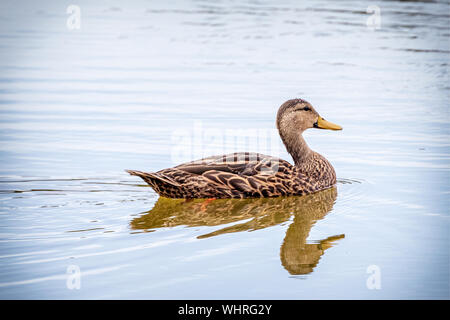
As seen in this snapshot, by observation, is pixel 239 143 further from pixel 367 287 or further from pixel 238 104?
pixel 367 287

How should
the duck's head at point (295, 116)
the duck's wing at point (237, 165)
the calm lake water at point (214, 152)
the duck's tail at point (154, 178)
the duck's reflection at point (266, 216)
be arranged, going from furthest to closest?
the duck's head at point (295, 116), the duck's wing at point (237, 165), the duck's tail at point (154, 178), the duck's reflection at point (266, 216), the calm lake water at point (214, 152)

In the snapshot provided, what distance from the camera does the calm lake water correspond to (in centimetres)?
633

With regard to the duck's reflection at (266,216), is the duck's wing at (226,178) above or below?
above

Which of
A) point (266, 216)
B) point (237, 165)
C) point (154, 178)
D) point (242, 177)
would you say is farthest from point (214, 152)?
point (266, 216)

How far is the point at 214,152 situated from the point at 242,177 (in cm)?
163

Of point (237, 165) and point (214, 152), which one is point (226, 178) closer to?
point (237, 165)

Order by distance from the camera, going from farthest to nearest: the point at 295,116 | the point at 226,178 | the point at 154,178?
the point at 295,116 < the point at 226,178 < the point at 154,178

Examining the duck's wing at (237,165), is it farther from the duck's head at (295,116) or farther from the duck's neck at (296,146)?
the duck's head at (295,116)

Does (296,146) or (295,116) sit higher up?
(295,116)

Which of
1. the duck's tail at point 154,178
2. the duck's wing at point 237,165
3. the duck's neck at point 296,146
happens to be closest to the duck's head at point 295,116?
the duck's neck at point 296,146

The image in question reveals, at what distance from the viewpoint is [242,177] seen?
8.86m

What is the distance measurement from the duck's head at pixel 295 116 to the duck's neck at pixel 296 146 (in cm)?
6

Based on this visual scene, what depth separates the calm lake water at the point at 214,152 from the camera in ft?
20.8

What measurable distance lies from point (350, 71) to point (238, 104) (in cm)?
418
